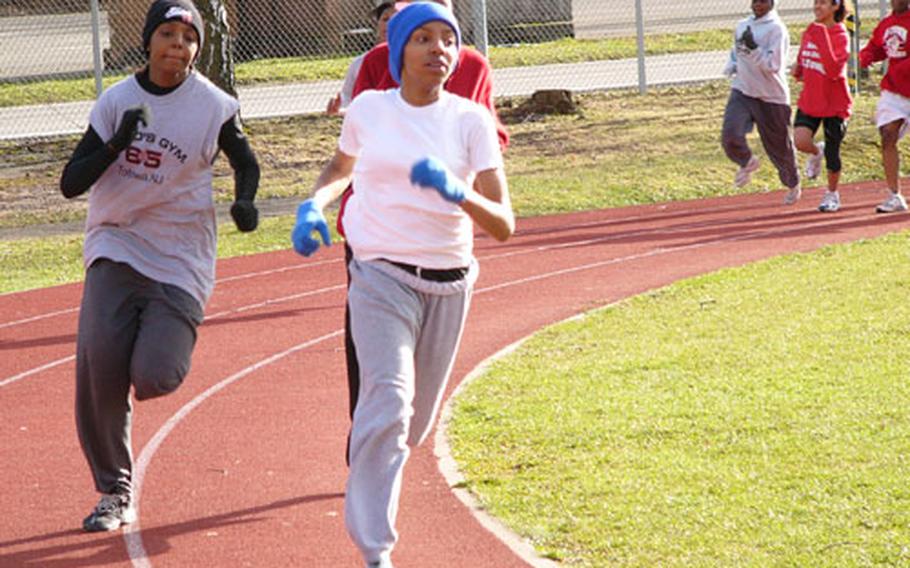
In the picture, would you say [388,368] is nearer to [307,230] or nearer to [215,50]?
[307,230]

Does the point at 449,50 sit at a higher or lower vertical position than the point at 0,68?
higher

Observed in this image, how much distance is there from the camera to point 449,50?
6.01 metres

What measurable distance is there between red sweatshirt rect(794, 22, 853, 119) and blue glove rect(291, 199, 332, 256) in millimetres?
11585

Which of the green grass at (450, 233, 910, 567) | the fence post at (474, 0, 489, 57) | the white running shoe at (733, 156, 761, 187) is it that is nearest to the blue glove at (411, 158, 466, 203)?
the green grass at (450, 233, 910, 567)

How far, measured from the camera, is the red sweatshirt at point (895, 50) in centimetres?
1595

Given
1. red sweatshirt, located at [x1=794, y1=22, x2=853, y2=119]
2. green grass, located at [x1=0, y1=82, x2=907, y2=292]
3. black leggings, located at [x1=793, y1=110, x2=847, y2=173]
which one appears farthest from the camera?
green grass, located at [x1=0, y1=82, x2=907, y2=292]

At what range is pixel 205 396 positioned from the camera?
10.2 m

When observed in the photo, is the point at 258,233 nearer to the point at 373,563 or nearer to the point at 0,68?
the point at 373,563

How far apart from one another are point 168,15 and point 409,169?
164 cm

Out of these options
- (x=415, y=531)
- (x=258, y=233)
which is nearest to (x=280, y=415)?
(x=415, y=531)

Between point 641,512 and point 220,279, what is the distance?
8202 millimetres

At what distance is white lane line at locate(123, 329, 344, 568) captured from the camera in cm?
704

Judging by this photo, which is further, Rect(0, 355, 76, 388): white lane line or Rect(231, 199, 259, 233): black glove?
Rect(0, 355, 76, 388): white lane line

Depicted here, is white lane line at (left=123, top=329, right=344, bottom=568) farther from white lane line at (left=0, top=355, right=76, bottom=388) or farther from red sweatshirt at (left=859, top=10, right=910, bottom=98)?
red sweatshirt at (left=859, top=10, right=910, bottom=98)
